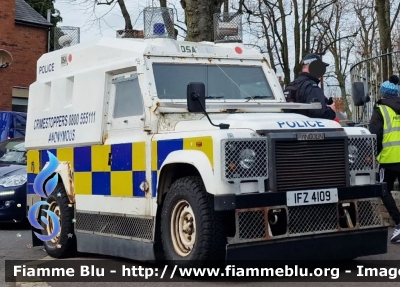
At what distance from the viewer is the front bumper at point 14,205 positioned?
12219 millimetres

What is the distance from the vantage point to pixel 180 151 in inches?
269

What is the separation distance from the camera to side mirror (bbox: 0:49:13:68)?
2783 cm

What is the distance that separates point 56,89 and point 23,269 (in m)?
2.47

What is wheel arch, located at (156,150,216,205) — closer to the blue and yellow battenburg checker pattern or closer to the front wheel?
the blue and yellow battenburg checker pattern

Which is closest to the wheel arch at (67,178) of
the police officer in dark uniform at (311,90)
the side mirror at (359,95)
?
the police officer in dark uniform at (311,90)

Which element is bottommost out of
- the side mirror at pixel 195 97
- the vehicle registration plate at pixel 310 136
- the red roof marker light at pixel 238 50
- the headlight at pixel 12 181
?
the headlight at pixel 12 181

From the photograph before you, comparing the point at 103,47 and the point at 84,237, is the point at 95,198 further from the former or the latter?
the point at 103,47

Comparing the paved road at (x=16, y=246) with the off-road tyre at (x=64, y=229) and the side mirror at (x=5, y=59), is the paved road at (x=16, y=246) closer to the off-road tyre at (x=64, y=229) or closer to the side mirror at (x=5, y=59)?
the off-road tyre at (x=64, y=229)

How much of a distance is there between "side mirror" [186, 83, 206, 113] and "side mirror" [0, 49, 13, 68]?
22177 mm

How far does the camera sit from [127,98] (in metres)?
8.06

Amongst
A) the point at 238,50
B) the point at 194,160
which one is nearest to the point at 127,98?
the point at 238,50

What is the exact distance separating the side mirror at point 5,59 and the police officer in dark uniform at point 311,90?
20.7 m

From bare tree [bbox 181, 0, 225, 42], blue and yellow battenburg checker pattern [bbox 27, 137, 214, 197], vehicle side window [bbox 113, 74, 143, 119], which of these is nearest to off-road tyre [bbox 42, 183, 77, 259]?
blue and yellow battenburg checker pattern [bbox 27, 137, 214, 197]

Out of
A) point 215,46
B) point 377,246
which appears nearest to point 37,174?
point 215,46
